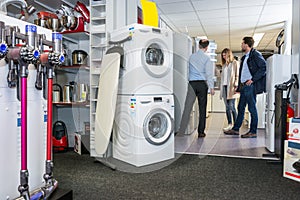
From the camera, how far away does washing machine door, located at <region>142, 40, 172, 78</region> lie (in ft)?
9.26

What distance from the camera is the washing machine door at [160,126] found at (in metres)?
2.90

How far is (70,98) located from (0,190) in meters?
2.17

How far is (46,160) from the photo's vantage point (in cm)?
158

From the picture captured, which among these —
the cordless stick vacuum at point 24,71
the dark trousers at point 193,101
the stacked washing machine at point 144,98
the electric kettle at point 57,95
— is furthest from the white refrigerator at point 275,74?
the cordless stick vacuum at point 24,71

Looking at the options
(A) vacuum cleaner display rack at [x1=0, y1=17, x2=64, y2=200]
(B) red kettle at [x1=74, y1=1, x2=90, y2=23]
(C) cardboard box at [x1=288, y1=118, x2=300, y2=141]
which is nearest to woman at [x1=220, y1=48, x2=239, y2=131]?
(C) cardboard box at [x1=288, y1=118, x2=300, y2=141]

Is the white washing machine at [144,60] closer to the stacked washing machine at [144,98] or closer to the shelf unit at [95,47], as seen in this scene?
the stacked washing machine at [144,98]

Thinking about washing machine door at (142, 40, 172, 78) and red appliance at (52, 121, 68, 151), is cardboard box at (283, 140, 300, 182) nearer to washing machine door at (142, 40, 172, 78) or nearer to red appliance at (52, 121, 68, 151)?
washing machine door at (142, 40, 172, 78)

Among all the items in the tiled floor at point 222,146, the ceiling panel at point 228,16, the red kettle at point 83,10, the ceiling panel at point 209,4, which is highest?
the ceiling panel at point 228,16

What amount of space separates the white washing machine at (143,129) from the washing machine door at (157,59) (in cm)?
27

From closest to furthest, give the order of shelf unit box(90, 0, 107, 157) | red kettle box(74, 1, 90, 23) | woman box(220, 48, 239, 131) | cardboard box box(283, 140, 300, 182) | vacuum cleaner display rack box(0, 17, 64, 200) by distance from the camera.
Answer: vacuum cleaner display rack box(0, 17, 64, 200) < cardboard box box(283, 140, 300, 182) < shelf unit box(90, 0, 107, 157) < red kettle box(74, 1, 90, 23) < woman box(220, 48, 239, 131)

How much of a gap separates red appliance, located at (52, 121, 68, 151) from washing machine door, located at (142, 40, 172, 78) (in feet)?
4.89

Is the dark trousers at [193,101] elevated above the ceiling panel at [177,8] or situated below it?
below

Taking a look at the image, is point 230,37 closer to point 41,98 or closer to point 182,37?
point 182,37

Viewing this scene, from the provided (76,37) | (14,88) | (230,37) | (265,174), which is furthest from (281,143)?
(230,37)
